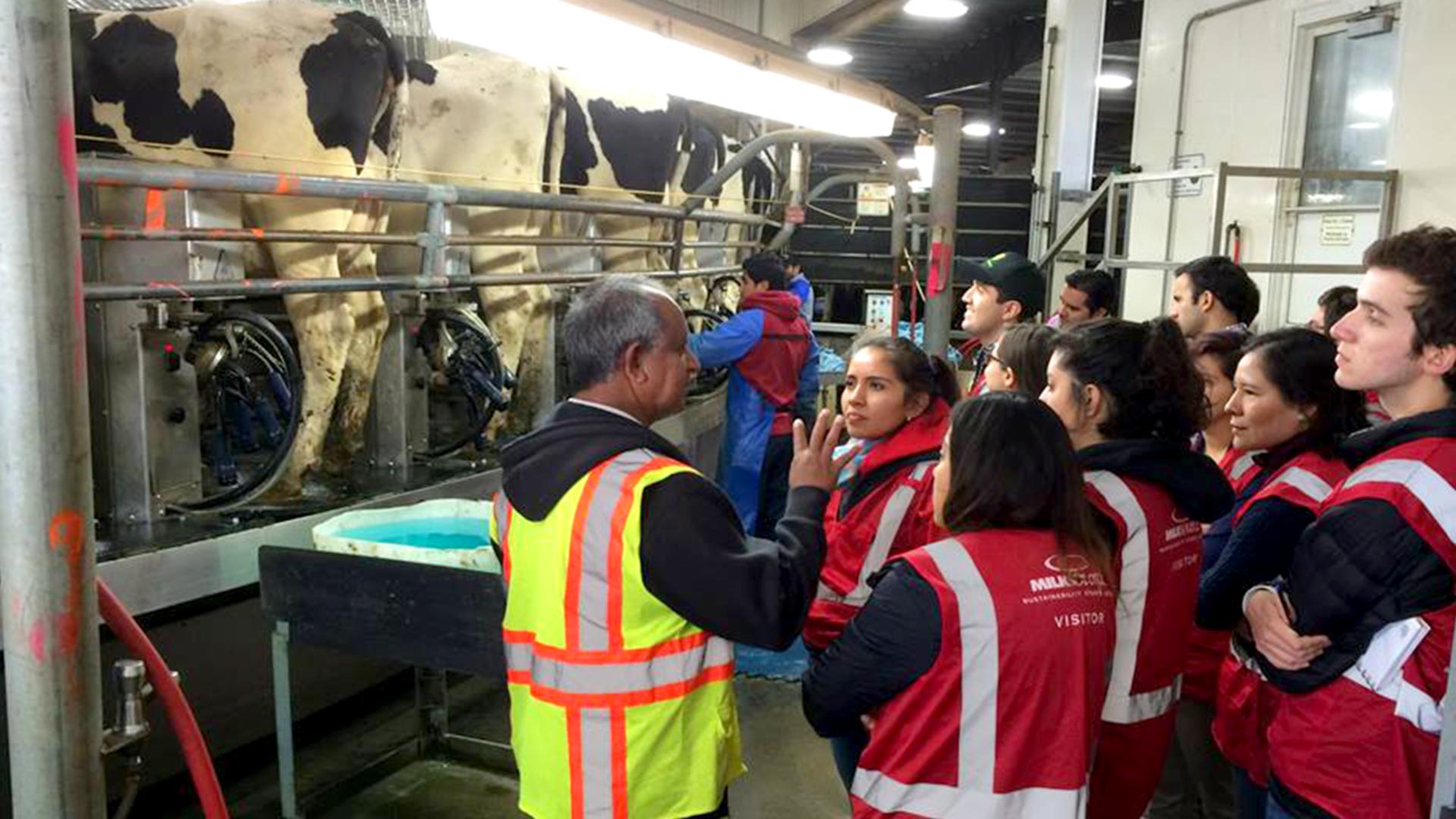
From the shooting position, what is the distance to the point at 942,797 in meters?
1.50

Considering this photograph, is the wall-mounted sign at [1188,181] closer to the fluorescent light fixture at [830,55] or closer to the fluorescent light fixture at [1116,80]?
the fluorescent light fixture at [830,55]

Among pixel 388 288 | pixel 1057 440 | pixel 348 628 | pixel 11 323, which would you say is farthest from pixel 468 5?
pixel 1057 440

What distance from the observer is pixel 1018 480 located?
1.50m

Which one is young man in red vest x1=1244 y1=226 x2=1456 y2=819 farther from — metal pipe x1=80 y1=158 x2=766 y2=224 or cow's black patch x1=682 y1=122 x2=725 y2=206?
cow's black patch x1=682 y1=122 x2=725 y2=206

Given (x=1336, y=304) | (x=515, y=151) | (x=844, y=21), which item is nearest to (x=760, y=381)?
(x=515, y=151)

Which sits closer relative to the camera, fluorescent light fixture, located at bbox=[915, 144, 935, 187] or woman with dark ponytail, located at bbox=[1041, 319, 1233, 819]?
woman with dark ponytail, located at bbox=[1041, 319, 1233, 819]

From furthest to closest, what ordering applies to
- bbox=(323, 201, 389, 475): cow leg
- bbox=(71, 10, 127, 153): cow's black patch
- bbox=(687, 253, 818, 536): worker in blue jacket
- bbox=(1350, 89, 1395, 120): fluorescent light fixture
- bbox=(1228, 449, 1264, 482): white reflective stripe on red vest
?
bbox=(1350, 89, 1395, 120): fluorescent light fixture → bbox=(687, 253, 818, 536): worker in blue jacket → bbox=(323, 201, 389, 475): cow leg → bbox=(71, 10, 127, 153): cow's black patch → bbox=(1228, 449, 1264, 482): white reflective stripe on red vest

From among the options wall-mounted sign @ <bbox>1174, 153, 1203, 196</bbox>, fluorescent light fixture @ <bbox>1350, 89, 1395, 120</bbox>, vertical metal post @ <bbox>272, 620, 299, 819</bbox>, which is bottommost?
vertical metal post @ <bbox>272, 620, 299, 819</bbox>

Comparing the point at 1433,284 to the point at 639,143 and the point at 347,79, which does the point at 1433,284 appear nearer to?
the point at 347,79

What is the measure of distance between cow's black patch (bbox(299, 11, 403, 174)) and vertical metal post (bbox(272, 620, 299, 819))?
175 cm

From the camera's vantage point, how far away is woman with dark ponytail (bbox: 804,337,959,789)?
83.9 inches

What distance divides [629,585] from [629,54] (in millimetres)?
2061

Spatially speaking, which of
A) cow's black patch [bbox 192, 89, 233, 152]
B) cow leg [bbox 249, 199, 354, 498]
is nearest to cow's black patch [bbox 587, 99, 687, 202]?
cow leg [bbox 249, 199, 354, 498]

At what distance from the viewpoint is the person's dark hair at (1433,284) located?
4.97ft
